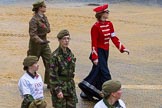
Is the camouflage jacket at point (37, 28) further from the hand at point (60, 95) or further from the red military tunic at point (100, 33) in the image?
the hand at point (60, 95)

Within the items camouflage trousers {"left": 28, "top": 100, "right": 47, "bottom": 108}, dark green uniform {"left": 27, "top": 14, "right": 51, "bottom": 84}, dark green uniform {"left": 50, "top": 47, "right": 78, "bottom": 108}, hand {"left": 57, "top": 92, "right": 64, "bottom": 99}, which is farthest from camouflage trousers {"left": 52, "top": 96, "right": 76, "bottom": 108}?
dark green uniform {"left": 27, "top": 14, "right": 51, "bottom": 84}

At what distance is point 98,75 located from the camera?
9.29m

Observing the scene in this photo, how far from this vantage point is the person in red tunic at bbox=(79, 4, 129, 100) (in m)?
8.84

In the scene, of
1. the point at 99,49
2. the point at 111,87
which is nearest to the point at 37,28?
the point at 99,49

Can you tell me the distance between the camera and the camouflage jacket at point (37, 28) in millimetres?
9453

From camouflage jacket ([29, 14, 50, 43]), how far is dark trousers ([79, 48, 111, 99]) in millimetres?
1098

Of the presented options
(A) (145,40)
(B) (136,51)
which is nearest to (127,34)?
(A) (145,40)

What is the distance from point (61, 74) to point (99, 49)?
5.58 ft

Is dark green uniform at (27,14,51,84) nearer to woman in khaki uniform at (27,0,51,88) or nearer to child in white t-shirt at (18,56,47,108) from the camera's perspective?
woman in khaki uniform at (27,0,51,88)

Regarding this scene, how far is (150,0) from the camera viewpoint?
97.0 ft

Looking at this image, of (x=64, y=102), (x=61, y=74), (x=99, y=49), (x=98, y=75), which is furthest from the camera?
(x=98, y=75)

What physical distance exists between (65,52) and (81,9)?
18.3 meters

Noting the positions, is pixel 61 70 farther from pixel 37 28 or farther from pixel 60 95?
pixel 37 28

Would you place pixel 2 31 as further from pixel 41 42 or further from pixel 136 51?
pixel 41 42
